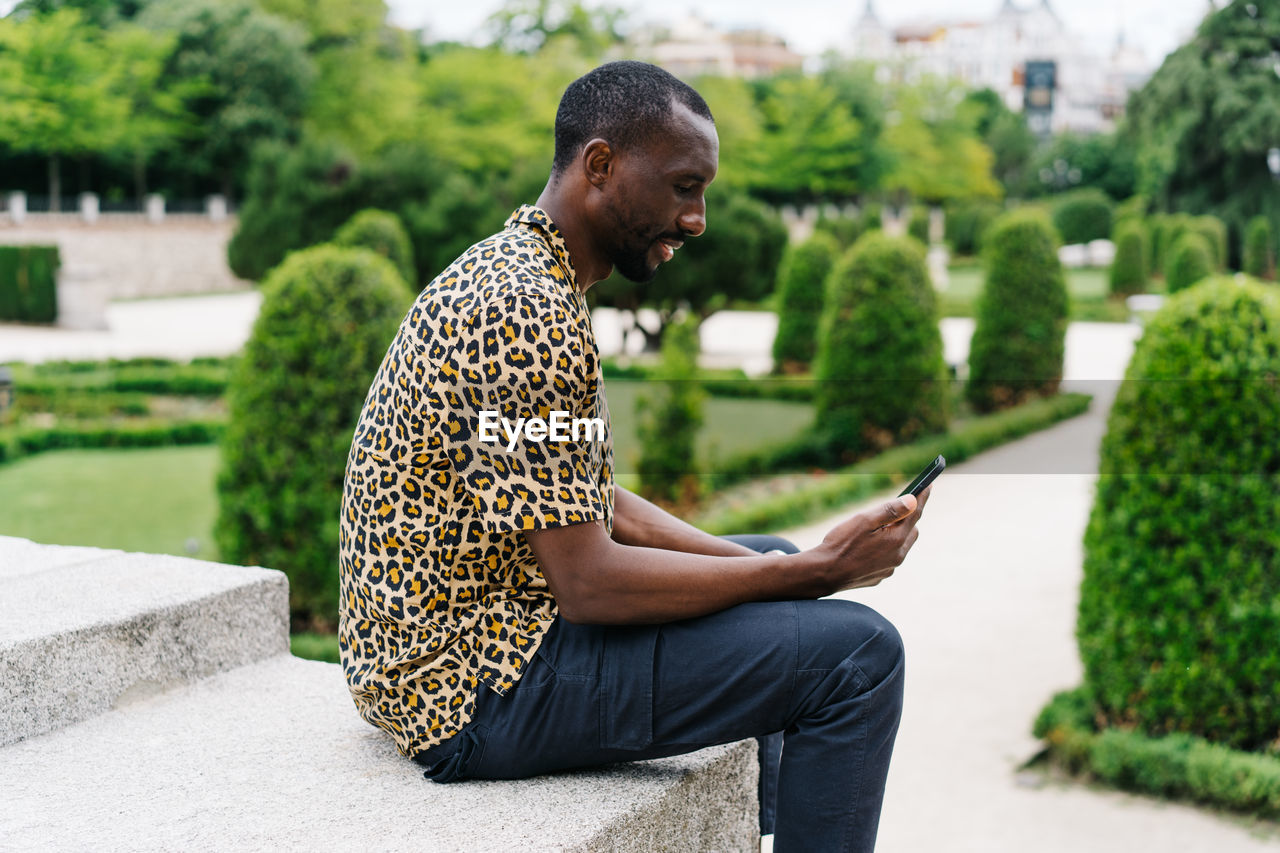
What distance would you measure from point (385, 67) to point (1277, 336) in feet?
127

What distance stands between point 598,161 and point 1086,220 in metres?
45.0

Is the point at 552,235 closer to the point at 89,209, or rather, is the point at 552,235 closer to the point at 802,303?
the point at 802,303

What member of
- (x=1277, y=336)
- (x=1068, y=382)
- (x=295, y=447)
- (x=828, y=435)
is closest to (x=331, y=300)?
(x=295, y=447)

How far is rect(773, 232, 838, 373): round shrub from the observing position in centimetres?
1460

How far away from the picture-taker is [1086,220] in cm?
4347

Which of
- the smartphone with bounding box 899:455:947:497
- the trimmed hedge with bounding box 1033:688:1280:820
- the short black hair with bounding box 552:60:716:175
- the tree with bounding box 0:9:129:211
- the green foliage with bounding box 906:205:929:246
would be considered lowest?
→ the trimmed hedge with bounding box 1033:688:1280:820

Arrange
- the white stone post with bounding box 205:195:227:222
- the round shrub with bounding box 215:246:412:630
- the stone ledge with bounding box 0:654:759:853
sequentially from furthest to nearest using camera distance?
the white stone post with bounding box 205:195:227:222 < the round shrub with bounding box 215:246:412:630 < the stone ledge with bounding box 0:654:759:853

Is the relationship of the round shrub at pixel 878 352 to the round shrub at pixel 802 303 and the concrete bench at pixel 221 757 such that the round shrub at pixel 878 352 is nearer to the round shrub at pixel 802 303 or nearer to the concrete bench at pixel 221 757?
the round shrub at pixel 802 303

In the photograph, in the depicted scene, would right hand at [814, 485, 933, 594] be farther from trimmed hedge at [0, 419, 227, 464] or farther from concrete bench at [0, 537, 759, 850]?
trimmed hedge at [0, 419, 227, 464]

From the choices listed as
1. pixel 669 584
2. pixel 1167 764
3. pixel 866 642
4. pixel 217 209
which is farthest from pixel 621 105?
pixel 217 209

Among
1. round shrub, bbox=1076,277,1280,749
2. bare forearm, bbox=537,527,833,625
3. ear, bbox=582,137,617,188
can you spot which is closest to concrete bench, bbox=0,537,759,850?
bare forearm, bbox=537,527,833,625

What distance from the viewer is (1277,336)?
14.4 feet

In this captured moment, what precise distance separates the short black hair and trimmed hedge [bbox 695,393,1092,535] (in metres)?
5.49

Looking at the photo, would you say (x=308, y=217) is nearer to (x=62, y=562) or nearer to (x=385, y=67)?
(x=62, y=562)
